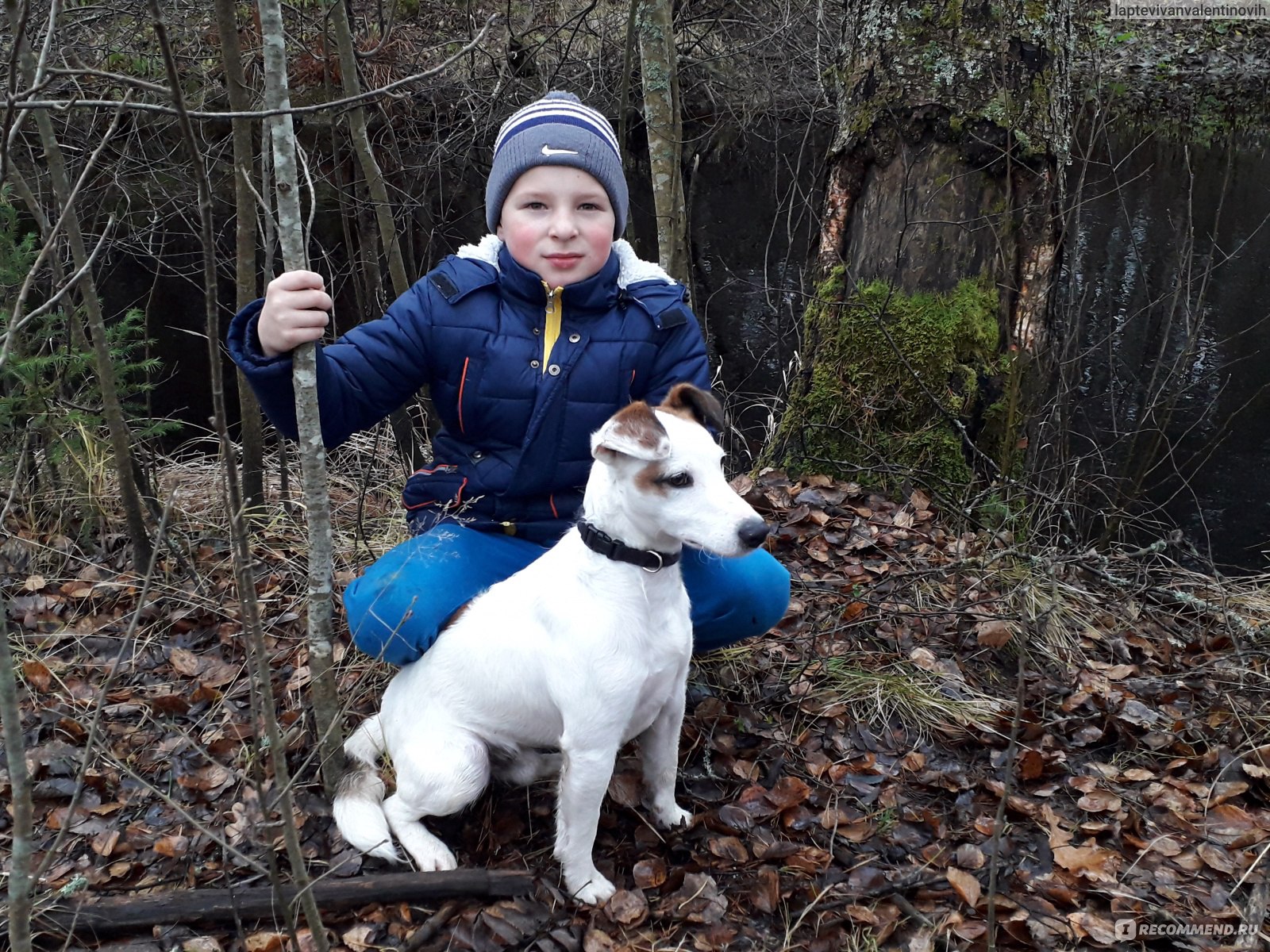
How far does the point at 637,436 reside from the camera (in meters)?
2.34

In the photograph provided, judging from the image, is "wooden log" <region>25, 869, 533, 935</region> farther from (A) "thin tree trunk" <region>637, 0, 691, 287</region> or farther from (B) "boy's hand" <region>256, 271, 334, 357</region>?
(A) "thin tree trunk" <region>637, 0, 691, 287</region>

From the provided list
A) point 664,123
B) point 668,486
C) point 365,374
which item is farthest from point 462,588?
point 664,123

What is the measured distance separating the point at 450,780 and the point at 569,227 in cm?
178

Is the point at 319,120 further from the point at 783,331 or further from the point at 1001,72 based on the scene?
the point at 1001,72

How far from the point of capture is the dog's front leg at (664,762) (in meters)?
2.78

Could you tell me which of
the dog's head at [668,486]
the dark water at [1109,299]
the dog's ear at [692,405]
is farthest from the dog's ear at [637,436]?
the dark water at [1109,299]

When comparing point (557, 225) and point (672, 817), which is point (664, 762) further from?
point (557, 225)

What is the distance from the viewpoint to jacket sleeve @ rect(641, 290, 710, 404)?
10.6ft

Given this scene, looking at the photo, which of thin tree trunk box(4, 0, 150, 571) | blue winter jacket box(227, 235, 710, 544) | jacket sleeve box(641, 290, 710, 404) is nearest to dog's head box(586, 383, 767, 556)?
blue winter jacket box(227, 235, 710, 544)

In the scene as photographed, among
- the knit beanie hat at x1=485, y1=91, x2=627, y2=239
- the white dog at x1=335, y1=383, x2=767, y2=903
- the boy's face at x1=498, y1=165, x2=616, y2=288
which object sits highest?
the knit beanie hat at x1=485, y1=91, x2=627, y2=239

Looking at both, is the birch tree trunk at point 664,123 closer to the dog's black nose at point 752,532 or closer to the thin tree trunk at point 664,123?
the thin tree trunk at point 664,123

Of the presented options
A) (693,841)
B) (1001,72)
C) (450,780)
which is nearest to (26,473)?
(450,780)

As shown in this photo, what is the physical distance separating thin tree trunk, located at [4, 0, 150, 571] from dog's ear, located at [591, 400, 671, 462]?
7.59 feet

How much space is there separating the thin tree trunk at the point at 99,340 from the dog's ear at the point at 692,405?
2.34 metres
